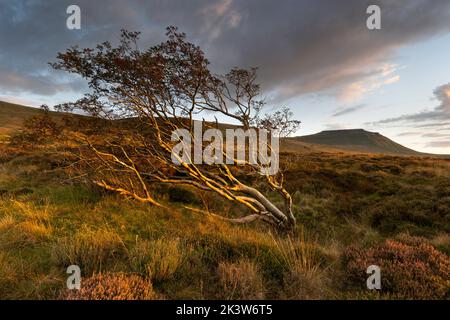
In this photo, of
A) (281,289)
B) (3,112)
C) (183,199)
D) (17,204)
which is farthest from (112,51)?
(3,112)

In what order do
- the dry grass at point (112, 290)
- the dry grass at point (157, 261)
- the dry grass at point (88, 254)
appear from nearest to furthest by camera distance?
the dry grass at point (112, 290)
the dry grass at point (157, 261)
the dry grass at point (88, 254)

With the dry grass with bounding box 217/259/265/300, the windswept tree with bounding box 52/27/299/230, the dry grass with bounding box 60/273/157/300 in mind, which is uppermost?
the windswept tree with bounding box 52/27/299/230

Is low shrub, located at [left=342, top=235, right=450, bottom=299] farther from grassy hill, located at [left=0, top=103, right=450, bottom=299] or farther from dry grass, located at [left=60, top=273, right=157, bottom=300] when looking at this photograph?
dry grass, located at [left=60, top=273, right=157, bottom=300]

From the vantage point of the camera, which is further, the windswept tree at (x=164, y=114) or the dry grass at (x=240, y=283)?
the windswept tree at (x=164, y=114)

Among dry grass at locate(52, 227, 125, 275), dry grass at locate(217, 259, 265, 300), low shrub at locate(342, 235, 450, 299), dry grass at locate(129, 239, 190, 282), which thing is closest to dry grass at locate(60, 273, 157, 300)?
dry grass at locate(129, 239, 190, 282)

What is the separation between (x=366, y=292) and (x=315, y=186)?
41.6ft

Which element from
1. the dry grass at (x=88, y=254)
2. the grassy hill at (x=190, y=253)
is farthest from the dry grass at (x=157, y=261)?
the dry grass at (x=88, y=254)

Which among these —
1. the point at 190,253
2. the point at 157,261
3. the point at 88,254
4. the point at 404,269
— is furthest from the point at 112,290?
the point at 404,269

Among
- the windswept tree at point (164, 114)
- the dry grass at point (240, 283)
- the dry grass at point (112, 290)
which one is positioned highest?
the windswept tree at point (164, 114)

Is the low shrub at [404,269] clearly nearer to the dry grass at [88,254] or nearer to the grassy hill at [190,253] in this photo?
the grassy hill at [190,253]

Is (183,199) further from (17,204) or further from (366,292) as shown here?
(366,292)

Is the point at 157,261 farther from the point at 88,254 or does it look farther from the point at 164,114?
the point at 164,114
